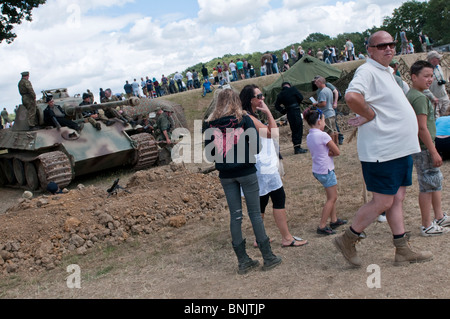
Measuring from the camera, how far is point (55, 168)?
10859 millimetres

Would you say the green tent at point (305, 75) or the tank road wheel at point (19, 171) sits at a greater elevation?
the green tent at point (305, 75)

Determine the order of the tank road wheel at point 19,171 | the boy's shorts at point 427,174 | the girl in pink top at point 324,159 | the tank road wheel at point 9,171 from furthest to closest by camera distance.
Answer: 1. the tank road wheel at point 9,171
2. the tank road wheel at point 19,171
3. the girl in pink top at point 324,159
4. the boy's shorts at point 427,174

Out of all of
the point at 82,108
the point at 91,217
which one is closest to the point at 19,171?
the point at 82,108

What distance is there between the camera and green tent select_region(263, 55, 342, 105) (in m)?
19.7

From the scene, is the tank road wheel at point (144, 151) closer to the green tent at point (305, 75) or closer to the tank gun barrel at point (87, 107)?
the tank gun barrel at point (87, 107)

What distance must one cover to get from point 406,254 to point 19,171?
10993 mm

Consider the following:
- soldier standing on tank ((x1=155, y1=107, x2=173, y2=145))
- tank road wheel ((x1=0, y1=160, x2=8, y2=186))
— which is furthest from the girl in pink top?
tank road wheel ((x1=0, y1=160, x2=8, y2=186))

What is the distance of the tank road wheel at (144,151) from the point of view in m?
12.7

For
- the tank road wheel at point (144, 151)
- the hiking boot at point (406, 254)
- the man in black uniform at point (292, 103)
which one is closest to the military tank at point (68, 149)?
the tank road wheel at point (144, 151)

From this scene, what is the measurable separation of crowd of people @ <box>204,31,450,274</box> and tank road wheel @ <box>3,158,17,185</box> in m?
10.4

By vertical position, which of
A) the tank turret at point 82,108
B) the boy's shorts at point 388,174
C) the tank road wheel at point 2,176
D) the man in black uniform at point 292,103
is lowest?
the tank road wheel at point 2,176

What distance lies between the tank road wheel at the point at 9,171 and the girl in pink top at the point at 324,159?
1037 cm

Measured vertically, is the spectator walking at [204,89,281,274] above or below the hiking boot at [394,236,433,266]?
above

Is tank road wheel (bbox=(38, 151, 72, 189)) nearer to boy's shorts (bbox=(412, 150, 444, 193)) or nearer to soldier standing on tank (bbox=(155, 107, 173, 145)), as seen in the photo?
soldier standing on tank (bbox=(155, 107, 173, 145))
